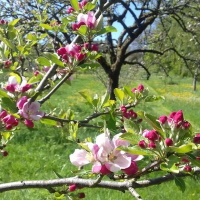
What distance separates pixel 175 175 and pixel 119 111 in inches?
27.7

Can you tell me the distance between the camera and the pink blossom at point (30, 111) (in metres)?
1.32

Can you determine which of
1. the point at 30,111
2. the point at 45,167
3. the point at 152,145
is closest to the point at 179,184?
the point at 152,145

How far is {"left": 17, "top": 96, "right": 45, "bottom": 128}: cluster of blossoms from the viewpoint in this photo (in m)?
1.32

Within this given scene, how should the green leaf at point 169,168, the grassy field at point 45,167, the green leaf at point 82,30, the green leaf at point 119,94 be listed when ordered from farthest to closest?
1. the grassy field at point 45,167
2. the green leaf at point 119,94
3. the green leaf at point 82,30
4. the green leaf at point 169,168

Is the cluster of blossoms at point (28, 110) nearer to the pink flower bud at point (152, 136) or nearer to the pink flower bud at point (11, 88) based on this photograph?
the pink flower bud at point (11, 88)

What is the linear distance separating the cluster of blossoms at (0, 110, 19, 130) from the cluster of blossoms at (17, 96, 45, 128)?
38 mm

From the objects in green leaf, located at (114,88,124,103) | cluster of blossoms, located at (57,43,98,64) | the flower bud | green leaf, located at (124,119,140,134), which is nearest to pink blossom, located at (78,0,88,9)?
cluster of blossoms, located at (57,43,98,64)

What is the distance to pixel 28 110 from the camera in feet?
4.46

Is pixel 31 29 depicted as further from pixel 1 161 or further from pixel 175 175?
pixel 175 175

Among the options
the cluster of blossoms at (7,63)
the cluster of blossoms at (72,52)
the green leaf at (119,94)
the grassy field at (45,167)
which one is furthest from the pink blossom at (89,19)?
the grassy field at (45,167)

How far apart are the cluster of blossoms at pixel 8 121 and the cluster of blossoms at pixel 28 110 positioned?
4 centimetres

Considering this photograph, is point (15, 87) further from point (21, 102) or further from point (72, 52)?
point (72, 52)

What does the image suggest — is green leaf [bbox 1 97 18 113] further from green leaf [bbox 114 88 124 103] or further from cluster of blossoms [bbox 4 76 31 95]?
green leaf [bbox 114 88 124 103]

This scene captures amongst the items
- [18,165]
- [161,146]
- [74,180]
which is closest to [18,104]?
[74,180]
